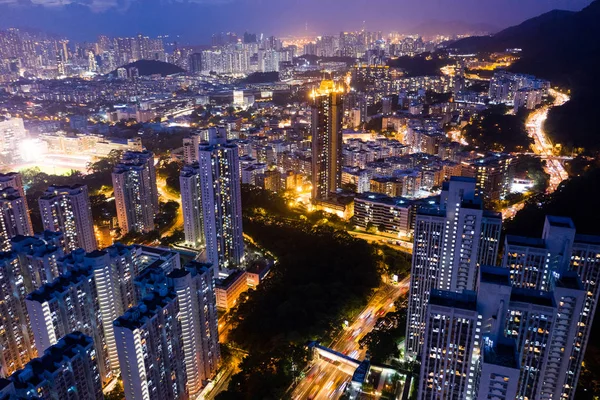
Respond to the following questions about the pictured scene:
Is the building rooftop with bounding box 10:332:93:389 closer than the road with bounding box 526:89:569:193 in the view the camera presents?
Yes

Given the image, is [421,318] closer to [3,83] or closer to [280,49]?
[3,83]

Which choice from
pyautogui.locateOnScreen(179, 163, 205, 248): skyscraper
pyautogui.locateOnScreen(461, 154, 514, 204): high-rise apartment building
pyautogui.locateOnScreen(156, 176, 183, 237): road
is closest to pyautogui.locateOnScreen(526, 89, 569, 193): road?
pyautogui.locateOnScreen(461, 154, 514, 204): high-rise apartment building

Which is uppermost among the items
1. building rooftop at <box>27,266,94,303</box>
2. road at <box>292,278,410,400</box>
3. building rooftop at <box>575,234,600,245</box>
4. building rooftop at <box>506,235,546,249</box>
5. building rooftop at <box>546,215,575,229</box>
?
building rooftop at <box>546,215,575,229</box>

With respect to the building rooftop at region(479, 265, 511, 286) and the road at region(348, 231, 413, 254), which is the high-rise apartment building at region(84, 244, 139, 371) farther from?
the road at region(348, 231, 413, 254)

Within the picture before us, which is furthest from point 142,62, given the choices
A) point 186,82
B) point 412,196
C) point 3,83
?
point 412,196

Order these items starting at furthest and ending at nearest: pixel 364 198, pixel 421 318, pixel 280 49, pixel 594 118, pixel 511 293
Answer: pixel 280 49, pixel 594 118, pixel 364 198, pixel 421 318, pixel 511 293

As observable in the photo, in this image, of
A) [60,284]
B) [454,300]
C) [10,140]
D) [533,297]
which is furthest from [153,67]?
[533,297]
